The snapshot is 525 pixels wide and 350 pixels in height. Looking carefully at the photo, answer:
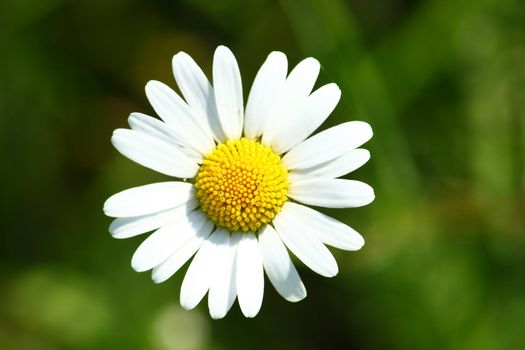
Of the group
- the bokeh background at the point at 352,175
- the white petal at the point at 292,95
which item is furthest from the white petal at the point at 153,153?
the bokeh background at the point at 352,175

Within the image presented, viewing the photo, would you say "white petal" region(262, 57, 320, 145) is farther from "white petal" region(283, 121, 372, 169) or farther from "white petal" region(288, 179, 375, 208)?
"white petal" region(288, 179, 375, 208)

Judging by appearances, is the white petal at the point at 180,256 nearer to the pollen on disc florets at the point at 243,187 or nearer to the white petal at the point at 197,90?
the pollen on disc florets at the point at 243,187

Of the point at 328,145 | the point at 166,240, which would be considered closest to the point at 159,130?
the point at 166,240

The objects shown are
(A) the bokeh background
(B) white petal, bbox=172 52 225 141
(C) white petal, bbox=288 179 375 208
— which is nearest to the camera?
(C) white petal, bbox=288 179 375 208

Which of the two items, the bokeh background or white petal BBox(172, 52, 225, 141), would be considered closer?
white petal BBox(172, 52, 225, 141)

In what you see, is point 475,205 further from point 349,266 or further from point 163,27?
point 163,27

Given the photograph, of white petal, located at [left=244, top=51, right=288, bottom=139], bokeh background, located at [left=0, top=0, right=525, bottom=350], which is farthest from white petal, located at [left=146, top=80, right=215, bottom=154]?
bokeh background, located at [left=0, top=0, right=525, bottom=350]

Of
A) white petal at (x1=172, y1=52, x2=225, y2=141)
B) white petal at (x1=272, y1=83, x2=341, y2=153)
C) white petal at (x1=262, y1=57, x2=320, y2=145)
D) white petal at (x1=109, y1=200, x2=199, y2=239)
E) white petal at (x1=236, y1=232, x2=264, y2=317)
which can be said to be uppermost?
white petal at (x1=172, y1=52, x2=225, y2=141)

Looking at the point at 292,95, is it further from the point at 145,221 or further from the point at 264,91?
the point at 145,221
